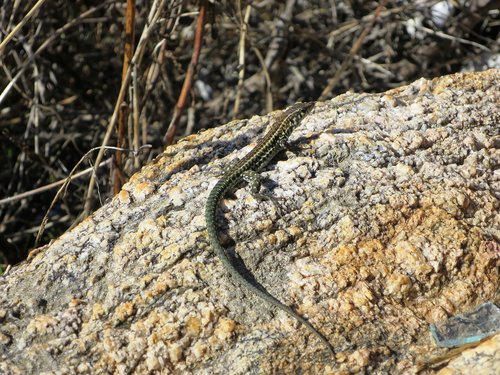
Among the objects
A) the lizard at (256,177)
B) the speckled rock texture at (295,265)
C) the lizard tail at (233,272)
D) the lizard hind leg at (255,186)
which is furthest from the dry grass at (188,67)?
the lizard tail at (233,272)

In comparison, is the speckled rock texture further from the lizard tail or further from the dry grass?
the dry grass

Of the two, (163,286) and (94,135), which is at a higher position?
(163,286)

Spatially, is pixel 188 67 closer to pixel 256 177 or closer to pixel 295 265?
pixel 256 177

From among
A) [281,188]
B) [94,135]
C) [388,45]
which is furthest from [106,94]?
[281,188]

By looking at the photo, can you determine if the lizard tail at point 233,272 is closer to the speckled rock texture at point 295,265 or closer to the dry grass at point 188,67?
the speckled rock texture at point 295,265

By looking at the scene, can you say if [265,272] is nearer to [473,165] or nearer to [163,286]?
[163,286]
